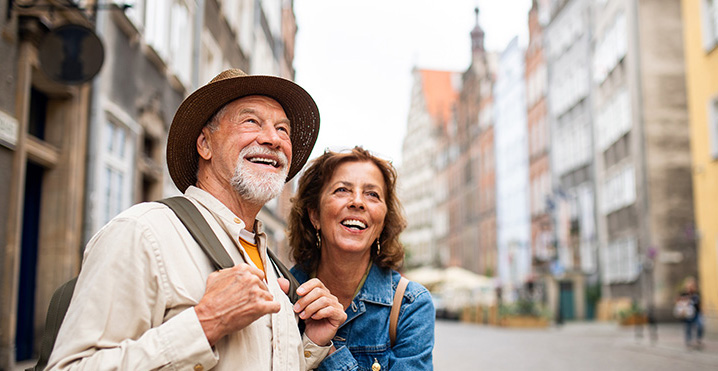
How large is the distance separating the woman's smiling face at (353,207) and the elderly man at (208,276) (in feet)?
1.76

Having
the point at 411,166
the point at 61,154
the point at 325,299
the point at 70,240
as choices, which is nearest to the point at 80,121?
the point at 61,154

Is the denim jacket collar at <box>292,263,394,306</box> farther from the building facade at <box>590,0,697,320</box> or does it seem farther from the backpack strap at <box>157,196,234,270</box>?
the building facade at <box>590,0,697,320</box>

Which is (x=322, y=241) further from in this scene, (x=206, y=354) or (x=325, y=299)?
(x=206, y=354)

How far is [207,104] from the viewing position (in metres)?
2.90

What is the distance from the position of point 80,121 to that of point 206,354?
9547mm

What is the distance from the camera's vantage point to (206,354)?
7.41ft

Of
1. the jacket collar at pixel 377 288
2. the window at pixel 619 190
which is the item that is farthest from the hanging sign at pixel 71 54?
the window at pixel 619 190

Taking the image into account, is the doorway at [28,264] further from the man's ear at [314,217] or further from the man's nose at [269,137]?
the man's nose at [269,137]

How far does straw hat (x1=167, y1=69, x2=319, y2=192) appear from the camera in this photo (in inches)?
113

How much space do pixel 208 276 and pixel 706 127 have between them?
21965 millimetres

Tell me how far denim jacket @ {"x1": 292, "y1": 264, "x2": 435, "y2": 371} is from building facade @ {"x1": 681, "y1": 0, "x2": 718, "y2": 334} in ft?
66.6

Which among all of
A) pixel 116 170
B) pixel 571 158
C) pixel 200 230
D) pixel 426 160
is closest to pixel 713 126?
pixel 116 170

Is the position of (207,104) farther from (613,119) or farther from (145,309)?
(613,119)

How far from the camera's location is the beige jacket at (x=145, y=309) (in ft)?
7.12
